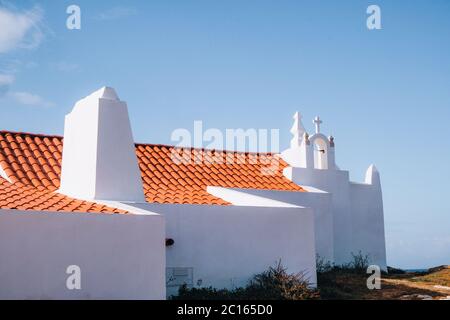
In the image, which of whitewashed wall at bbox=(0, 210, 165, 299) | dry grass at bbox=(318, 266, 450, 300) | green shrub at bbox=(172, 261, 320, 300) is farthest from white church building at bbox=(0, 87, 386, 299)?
dry grass at bbox=(318, 266, 450, 300)

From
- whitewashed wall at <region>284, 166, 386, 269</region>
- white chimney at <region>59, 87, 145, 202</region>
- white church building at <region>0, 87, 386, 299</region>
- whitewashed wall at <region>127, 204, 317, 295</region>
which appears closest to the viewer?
white church building at <region>0, 87, 386, 299</region>

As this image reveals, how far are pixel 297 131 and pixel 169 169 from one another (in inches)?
232

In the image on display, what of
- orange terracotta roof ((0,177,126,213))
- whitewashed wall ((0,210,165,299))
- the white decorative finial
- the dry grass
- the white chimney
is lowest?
the dry grass

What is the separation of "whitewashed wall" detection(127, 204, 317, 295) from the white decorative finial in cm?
571

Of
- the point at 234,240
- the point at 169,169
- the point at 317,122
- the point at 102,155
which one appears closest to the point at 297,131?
the point at 317,122

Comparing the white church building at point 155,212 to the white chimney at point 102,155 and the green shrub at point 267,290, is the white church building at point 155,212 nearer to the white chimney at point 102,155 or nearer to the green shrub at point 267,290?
the white chimney at point 102,155

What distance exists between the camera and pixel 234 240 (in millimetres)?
15875

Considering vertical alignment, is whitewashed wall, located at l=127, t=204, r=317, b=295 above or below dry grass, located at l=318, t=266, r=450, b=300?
above

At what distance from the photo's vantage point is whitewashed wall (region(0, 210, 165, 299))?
10672 mm

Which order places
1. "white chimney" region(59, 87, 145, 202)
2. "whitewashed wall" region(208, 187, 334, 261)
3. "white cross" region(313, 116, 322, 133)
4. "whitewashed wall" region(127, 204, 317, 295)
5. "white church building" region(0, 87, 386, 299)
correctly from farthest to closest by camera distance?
"white cross" region(313, 116, 322, 133), "whitewashed wall" region(208, 187, 334, 261), "whitewashed wall" region(127, 204, 317, 295), "white chimney" region(59, 87, 145, 202), "white church building" region(0, 87, 386, 299)

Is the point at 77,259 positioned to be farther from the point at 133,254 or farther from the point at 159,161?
the point at 159,161

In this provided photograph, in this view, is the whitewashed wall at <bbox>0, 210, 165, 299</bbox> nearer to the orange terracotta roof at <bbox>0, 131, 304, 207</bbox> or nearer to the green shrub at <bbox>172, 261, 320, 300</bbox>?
the green shrub at <bbox>172, 261, 320, 300</bbox>

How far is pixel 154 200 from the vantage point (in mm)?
15844
